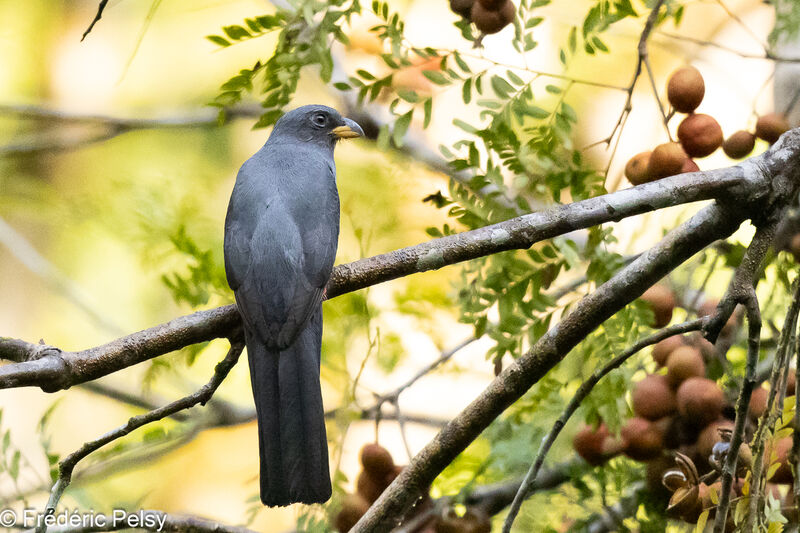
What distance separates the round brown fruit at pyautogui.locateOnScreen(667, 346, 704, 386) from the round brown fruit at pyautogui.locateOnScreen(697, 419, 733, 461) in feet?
0.48

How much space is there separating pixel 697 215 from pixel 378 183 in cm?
164

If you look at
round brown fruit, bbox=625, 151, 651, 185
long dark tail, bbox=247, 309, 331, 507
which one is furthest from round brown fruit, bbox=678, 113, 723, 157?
long dark tail, bbox=247, 309, 331, 507

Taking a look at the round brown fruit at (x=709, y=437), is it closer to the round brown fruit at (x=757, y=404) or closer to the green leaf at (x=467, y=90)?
the round brown fruit at (x=757, y=404)

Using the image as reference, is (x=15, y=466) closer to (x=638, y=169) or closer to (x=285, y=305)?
(x=285, y=305)

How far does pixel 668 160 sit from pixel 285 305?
3.64 feet

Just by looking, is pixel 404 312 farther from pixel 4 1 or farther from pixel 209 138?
pixel 4 1

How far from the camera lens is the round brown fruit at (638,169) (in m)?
2.52

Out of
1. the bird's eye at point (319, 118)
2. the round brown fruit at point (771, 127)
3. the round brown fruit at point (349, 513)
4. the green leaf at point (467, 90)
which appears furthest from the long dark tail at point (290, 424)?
the round brown fruit at point (771, 127)

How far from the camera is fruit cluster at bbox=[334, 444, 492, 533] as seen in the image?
2.67 meters

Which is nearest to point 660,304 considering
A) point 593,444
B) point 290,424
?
point 593,444

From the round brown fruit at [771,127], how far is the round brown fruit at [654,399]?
2.49 ft

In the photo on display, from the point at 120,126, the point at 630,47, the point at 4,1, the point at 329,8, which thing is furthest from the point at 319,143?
the point at 4,1

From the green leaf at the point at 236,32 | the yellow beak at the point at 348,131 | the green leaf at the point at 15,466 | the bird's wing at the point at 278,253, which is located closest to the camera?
the bird's wing at the point at 278,253

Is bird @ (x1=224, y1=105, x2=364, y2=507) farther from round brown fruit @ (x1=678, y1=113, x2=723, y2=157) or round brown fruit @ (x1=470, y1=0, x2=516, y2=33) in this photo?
round brown fruit @ (x1=678, y1=113, x2=723, y2=157)
